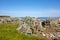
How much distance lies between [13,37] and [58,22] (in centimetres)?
6994

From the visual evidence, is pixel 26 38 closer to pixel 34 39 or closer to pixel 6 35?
pixel 34 39

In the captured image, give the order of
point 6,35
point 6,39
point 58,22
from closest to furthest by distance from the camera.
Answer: point 6,39
point 6,35
point 58,22

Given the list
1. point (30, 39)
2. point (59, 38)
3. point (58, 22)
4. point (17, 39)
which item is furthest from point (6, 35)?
point (58, 22)

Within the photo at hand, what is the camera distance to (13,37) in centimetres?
1252

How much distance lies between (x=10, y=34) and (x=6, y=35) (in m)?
0.52

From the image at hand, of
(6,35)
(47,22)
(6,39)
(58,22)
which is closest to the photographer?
(6,39)

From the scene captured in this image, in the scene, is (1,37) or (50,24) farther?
(50,24)

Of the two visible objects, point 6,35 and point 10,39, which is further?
point 6,35

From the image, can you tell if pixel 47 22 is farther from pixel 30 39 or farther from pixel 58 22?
pixel 30 39

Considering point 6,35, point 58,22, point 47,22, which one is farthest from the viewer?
point 58,22

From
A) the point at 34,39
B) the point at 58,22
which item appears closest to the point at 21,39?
the point at 34,39

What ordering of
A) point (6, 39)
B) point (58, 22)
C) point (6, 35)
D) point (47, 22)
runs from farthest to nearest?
point (58, 22), point (47, 22), point (6, 35), point (6, 39)

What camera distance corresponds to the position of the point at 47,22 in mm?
68750

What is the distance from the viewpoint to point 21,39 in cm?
1259
